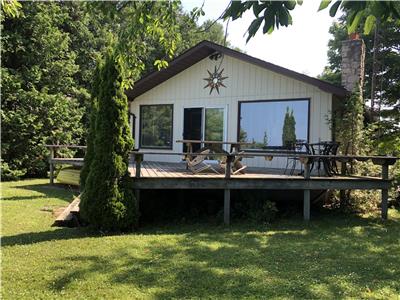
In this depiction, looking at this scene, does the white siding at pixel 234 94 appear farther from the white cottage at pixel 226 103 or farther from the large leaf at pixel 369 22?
the large leaf at pixel 369 22

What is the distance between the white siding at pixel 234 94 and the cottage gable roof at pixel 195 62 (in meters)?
0.17

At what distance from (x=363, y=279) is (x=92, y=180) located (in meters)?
4.06

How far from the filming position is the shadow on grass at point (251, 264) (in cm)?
419

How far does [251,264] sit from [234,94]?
7.16 m

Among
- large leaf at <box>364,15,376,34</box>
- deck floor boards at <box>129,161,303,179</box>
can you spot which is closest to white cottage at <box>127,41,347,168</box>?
deck floor boards at <box>129,161,303,179</box>

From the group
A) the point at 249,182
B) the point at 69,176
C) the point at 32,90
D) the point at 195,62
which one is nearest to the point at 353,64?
the point at 195,62

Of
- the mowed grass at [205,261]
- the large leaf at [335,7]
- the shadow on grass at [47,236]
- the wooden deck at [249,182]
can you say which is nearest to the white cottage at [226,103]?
the wooden deck at [249,182]

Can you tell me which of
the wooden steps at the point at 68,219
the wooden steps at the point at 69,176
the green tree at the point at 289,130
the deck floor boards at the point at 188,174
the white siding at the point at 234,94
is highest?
the white siding at the point at 234,94

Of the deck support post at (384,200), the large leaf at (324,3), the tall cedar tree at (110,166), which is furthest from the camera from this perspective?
the deck support post at (384,200)

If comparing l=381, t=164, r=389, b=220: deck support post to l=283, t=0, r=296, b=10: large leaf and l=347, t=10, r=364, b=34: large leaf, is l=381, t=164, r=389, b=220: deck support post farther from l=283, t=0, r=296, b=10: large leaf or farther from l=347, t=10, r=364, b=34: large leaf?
l=283, t=0, r=296, b=10: large leaf

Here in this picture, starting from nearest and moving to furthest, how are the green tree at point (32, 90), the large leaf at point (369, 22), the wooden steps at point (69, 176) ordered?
1. the large leaf at point (369, 22)
2. the wooden steps at point (69, 176)
3. the green tree at point (32, 90)

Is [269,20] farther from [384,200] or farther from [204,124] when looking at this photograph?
[204,124]

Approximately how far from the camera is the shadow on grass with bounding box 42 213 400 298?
165 inches

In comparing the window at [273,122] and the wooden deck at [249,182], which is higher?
the window at [273,122]
